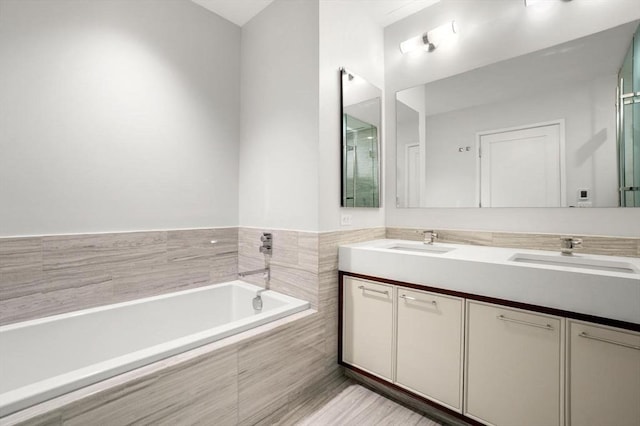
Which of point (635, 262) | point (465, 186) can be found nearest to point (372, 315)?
point (465, 186)

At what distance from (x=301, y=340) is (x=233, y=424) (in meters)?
0.53

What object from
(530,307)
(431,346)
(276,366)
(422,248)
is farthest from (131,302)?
(530,307)

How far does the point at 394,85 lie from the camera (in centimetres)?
241

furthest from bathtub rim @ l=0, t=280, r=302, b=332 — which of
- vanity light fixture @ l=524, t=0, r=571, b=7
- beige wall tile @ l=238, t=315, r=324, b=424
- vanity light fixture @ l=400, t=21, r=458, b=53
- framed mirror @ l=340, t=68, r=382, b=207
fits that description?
vanity light fixture @ l=524, t=0, r=571, b=7

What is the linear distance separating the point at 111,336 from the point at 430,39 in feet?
9.93

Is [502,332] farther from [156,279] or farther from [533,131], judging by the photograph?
[156,279]

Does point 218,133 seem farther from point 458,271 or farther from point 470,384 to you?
point 470,384

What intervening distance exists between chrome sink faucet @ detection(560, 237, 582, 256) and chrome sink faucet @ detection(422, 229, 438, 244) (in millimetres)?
731

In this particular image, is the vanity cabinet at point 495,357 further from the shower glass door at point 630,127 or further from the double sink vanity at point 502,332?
the shower glass door at point 630,127

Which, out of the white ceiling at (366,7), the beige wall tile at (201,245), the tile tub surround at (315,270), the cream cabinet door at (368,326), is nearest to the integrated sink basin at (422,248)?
the tile tub surround at (315,270)

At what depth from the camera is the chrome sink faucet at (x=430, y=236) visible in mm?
2102

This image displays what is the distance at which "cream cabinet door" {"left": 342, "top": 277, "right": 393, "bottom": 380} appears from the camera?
1695 mm

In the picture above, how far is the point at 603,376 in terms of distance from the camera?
1.09 meters

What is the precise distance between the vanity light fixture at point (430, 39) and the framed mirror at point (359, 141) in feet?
A: 1.32
